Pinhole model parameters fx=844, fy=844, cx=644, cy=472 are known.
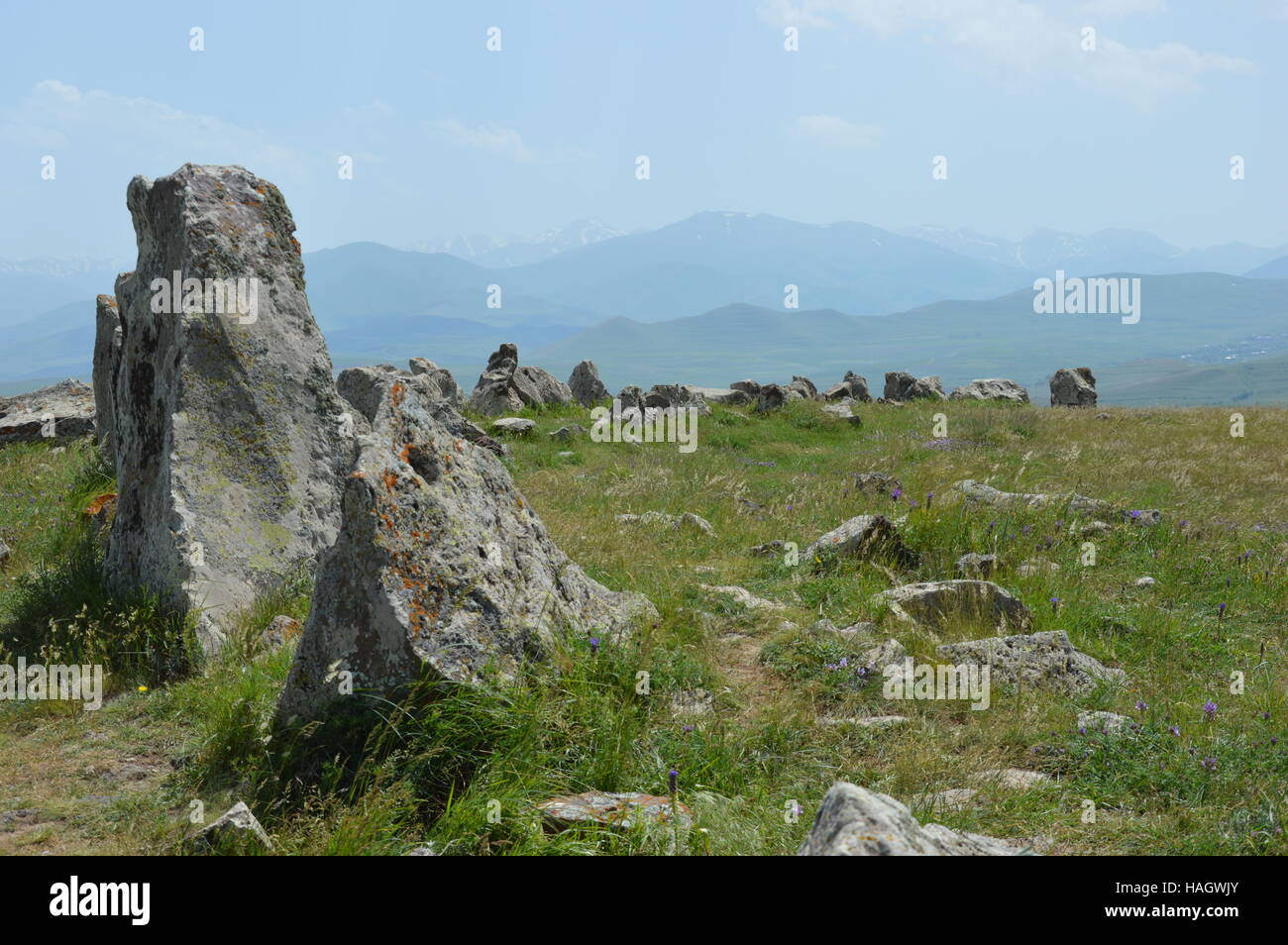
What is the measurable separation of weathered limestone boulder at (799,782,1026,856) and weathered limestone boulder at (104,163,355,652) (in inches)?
233

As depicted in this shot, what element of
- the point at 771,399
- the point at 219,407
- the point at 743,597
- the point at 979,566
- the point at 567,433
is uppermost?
the point at 771,399

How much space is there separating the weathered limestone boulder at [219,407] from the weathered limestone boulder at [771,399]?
A: 705 inches

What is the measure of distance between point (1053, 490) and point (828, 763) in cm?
1155

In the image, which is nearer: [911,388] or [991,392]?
[911,388]

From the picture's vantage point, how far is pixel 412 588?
5.34 metres

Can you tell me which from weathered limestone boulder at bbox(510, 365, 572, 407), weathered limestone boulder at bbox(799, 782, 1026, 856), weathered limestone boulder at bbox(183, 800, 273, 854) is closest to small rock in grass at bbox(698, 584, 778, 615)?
weathered limestone boulder at bbox(799, 782, 1026, 856)

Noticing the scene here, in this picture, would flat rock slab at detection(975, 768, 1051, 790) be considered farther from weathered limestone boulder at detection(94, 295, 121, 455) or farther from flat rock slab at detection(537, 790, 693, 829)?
weathered limestone boulder at detection(94, 295, 121, 455)

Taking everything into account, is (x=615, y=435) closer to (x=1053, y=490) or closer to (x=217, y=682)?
(x=1053, y=490)

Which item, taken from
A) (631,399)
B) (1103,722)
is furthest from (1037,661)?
(631,399)

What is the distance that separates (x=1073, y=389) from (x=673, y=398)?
1978cm

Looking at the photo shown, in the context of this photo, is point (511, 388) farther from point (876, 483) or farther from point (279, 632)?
point (279, 632)

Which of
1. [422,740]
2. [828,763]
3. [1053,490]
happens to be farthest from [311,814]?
[1053,490]

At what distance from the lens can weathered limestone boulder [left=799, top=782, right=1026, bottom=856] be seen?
3035 mm

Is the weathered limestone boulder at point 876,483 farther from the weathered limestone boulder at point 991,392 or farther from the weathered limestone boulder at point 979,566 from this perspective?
the weathered limestone boulder at point 991,392
